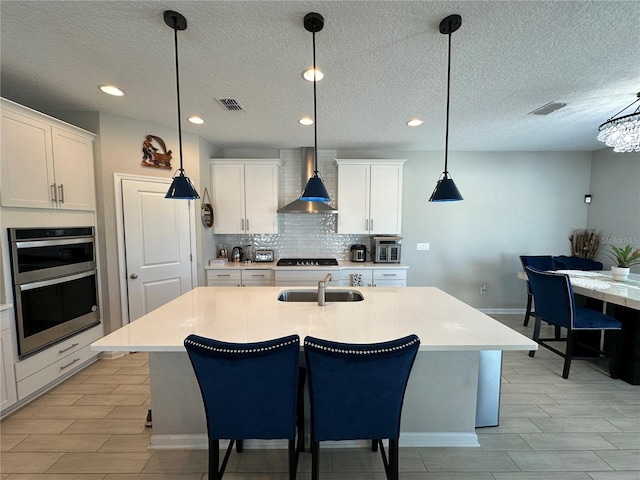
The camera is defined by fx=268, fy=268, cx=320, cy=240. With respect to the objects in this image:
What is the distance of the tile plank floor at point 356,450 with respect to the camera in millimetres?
1608

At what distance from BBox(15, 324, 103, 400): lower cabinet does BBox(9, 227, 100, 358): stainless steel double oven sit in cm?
7

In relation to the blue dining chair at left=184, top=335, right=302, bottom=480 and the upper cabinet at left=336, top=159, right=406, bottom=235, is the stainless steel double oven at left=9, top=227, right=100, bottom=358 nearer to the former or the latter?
the blue dining chair at left=184, top=335, right=302, bottom=480

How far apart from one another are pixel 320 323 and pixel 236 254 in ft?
9.50

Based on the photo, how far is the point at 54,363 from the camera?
7.87ft

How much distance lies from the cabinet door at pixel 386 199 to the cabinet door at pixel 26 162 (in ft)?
11.9

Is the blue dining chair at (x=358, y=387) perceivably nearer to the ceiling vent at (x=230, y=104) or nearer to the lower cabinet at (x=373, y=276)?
the ceiling vent at (x=230, y=104)

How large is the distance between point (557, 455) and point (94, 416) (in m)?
3.31

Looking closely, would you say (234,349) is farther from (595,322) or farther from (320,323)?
(595,322)

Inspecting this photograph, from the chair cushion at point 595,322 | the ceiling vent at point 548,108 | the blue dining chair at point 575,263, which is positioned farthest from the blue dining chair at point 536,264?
the ceiling vent at point 548,108

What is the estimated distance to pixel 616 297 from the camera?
7.82 ft

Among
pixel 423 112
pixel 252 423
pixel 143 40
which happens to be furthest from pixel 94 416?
pixel 423 112

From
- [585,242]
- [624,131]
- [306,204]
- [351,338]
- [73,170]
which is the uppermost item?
[624,131]

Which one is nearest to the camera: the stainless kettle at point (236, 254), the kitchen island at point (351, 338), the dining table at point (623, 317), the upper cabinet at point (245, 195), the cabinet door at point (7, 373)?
the kitchen island at point (351, 338)

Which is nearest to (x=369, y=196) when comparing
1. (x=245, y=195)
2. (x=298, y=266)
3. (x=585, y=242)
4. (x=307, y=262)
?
(x=307, y=262)
